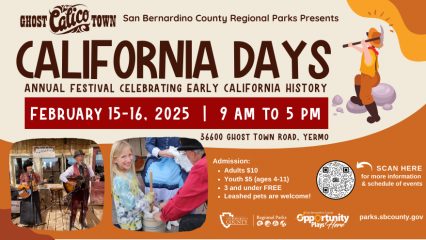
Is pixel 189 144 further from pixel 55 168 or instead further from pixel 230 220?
pixel 55 168

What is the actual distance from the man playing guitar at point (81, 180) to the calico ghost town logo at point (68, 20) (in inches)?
39.7

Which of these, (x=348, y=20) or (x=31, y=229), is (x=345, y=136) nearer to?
(x=348, y=20)

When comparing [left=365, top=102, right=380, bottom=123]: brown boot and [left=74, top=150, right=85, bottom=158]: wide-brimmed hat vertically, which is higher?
[left=365, top=102, right=380, bottom=123]: brown boot

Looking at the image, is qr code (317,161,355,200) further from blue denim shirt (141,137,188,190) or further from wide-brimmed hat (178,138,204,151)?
blue denim shirt (141,137,188,190)

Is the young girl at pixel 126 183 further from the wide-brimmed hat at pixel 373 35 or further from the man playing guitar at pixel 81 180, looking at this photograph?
the wide-brimmed hat at pixel 373 35

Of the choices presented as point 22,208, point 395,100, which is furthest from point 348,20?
point 22,208

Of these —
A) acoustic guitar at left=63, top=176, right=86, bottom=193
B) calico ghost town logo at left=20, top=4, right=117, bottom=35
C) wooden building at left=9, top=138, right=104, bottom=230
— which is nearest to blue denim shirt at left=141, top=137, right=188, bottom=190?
wooden building at left=9, top=138, right=104, bottom=230

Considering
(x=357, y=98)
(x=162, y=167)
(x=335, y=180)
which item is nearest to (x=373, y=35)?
(x=357, y=98)

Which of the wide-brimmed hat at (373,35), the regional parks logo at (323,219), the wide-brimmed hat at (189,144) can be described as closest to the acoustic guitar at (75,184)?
the wide-brimmed hat at (189,144)

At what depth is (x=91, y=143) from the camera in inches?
182

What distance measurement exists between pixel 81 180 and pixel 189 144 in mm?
917

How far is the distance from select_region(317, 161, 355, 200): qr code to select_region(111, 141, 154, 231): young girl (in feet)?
4.54

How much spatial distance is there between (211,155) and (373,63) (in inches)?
59.4

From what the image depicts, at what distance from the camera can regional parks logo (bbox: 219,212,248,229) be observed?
4723 millimetres
